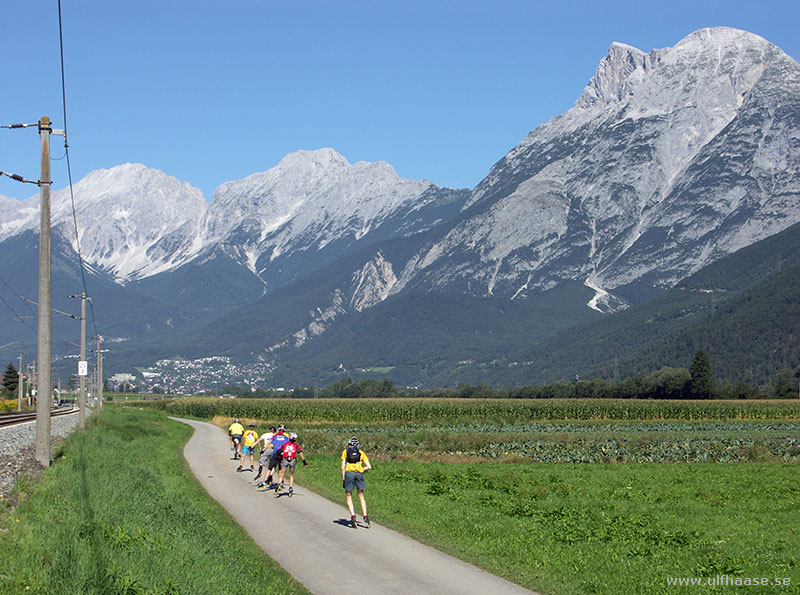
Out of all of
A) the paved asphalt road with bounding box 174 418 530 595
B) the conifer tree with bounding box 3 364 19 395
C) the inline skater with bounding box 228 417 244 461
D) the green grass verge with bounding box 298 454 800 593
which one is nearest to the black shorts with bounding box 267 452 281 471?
the paved asphalt road with bounding box 174 418 530 595

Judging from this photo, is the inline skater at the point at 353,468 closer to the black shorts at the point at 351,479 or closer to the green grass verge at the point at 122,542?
the black shorts at the point at 351,479

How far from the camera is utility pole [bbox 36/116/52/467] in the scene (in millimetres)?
26131

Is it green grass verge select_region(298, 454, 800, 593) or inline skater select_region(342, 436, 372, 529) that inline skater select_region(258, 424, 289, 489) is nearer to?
green grass verge select_region(298, 454, 800, 593)

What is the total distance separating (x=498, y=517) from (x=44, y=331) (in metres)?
14.8

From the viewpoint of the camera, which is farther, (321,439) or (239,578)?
(321,439)

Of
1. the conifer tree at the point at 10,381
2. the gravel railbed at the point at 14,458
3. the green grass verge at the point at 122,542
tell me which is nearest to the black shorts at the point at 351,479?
the green grass verge at the point at 122,542

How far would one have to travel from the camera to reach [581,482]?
100ft

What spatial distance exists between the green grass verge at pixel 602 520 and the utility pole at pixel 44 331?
899cm

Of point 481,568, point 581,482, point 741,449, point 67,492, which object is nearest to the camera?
point 481,568

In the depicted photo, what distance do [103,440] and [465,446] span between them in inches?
802

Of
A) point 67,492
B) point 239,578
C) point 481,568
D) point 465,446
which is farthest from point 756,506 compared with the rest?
point 465,446

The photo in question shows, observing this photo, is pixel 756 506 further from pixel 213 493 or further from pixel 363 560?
pixel 213 493

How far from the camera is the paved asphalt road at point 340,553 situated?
50.0ft

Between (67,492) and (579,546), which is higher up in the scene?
(67,492)
